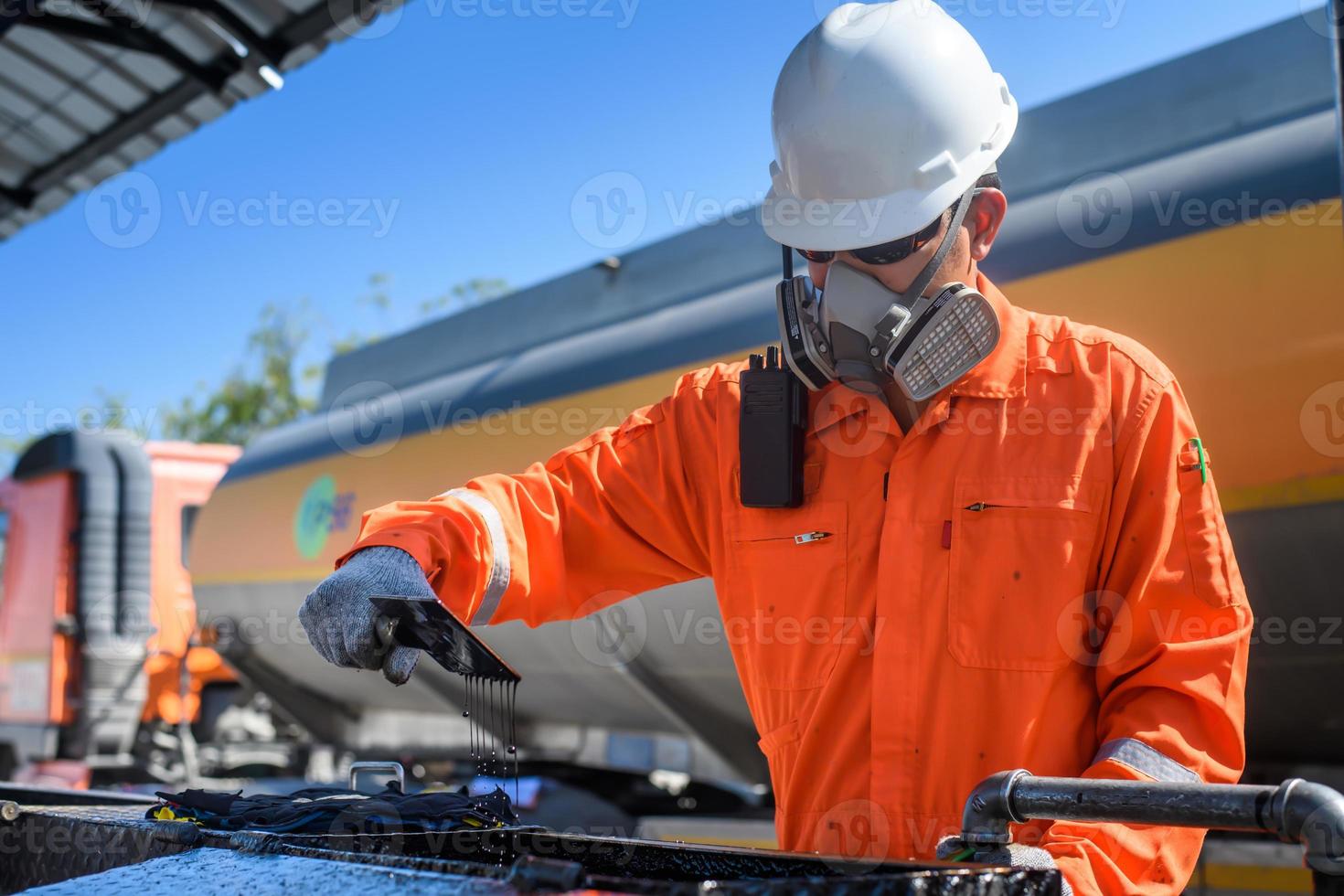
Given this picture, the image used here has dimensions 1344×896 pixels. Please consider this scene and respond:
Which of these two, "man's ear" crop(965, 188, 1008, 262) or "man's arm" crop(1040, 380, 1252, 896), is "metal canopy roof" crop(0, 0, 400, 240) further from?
"man's arm" crop(1040, 380, 1252, 896)

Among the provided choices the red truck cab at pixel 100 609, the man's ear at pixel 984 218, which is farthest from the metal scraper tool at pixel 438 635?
the red truck cab at pixel 100 609

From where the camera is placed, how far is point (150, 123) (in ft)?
19.0

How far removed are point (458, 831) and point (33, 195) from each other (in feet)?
20.5

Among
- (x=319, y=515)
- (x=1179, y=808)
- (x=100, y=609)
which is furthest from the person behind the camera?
(x=100, y=609)

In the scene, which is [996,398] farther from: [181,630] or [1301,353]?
[181,630]

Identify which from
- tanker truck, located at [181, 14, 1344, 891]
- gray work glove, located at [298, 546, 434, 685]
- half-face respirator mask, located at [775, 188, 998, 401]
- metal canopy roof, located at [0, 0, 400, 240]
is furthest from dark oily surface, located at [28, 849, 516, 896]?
metal canopy roof, located at [0, 0, 400, 240]

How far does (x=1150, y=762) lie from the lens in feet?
4.96

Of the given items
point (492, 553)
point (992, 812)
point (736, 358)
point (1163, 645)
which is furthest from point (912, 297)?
point (736, 358)

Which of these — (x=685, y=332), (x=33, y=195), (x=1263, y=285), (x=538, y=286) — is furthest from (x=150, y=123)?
(x=1263, y=285)

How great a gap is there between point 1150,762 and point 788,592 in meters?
0.57

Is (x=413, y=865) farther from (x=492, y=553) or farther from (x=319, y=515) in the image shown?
(x=319, y=515)

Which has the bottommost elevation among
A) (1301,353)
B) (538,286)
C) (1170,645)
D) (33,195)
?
(1170,645)

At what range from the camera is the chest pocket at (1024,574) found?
5.53 ft

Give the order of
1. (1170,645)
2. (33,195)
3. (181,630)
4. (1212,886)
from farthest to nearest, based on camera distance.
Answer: (181,630) < (33,195) < (1212,886) < (1170,645)
